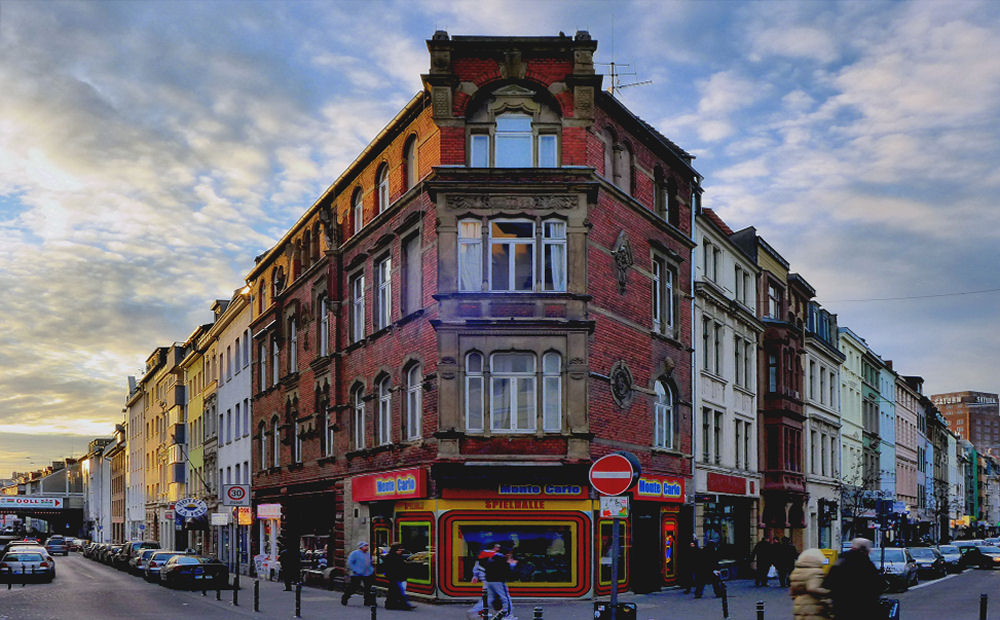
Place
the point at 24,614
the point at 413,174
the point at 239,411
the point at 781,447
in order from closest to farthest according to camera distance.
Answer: the point at 24,614 < the point at 413,174 < the point at 781,447 < the point at 239,411

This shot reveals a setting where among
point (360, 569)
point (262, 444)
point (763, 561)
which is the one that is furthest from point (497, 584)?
point (262, 444)

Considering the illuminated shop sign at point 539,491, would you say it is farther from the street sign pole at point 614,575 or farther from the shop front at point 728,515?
the street sign pole at point 614,575

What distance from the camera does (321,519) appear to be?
4106 cm

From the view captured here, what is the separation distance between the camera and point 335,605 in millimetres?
30078

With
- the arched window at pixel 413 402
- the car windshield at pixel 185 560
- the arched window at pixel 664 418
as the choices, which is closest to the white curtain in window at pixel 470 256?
the arched window at pixel 413 402

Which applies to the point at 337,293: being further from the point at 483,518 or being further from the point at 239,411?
the point at 239,411

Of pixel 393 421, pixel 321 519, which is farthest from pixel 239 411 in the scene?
pixel 393 421

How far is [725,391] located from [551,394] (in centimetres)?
1453

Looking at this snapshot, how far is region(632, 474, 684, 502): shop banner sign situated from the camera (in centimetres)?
3244

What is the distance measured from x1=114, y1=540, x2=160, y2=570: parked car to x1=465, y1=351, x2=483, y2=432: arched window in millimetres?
33055

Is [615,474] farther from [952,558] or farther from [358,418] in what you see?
[952,558]

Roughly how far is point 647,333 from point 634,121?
5.99 m

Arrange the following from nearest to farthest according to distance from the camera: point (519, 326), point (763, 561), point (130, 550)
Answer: point (519, 326), point (763, 561), point (130, 550)

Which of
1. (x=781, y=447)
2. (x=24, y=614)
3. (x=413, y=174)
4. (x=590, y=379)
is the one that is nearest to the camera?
(x=24, y=614)
